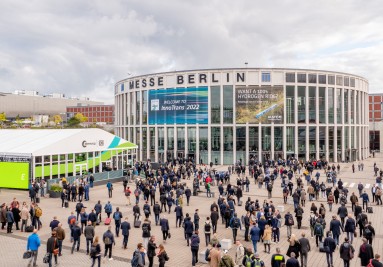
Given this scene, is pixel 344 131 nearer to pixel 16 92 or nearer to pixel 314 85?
pixel 314 85

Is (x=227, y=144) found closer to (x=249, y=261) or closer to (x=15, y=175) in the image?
(x=15, y=175)

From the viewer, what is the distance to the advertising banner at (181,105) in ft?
205

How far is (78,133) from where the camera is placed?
37531 millimetres

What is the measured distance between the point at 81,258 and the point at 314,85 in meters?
54.6

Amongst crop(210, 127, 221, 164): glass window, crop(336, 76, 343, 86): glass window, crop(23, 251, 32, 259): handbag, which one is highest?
crop(336, 76, 343, 86): glass window

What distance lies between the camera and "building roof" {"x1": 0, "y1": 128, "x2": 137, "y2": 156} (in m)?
34.0

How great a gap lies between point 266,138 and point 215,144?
331 inches

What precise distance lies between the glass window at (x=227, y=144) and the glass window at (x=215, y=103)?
7.30ft

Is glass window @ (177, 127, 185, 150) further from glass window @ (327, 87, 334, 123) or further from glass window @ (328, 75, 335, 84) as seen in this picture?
glass window @ (328, 75, 335, 84)

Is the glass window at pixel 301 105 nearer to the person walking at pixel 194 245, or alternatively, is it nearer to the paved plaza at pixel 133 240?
the paved plaza at pixel 133 240

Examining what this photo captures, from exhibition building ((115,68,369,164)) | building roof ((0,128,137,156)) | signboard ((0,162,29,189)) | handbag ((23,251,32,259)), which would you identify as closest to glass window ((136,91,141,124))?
exhibition building ((115,68,369,164))

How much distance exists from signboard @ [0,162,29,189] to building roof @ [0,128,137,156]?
116cm

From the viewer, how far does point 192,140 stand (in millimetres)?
63469

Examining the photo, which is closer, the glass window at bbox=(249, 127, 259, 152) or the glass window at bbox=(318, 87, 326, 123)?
the glass window at bbox=(249, 127, 259, 152)
